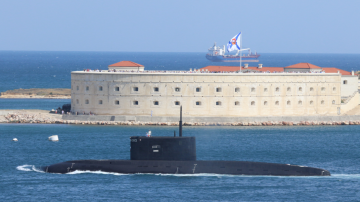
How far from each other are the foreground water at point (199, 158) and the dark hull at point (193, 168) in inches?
14.2

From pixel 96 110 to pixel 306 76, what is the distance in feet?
73.6

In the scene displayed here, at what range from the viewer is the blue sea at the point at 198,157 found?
33.2m

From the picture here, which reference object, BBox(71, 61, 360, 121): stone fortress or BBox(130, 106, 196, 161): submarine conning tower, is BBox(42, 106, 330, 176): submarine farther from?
BBox(71, 61, 360, 121): stone fortress

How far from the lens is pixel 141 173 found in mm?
36469

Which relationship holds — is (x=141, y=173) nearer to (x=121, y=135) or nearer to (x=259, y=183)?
(x=259, y=183)

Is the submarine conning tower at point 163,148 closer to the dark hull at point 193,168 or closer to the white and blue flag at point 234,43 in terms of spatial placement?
Answer: the dark hull at point 193,168

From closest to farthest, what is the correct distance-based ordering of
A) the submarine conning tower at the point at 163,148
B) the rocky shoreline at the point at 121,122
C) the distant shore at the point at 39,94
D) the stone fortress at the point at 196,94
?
the submarine conning tower at the point at 163,148 < the rocky shoreline at the point at 121,122 < the stone fortress at the point at 196,94 < the distant shore at the point at 39,94

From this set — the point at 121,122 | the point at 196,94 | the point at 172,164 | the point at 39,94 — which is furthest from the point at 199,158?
the point at 39,94

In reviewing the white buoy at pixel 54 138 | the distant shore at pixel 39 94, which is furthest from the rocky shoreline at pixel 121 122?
the distant shore at pixel 39 94

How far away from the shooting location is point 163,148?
35688 millimetres

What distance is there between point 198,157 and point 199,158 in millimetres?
442

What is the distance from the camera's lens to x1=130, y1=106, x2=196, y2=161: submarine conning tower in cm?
3550

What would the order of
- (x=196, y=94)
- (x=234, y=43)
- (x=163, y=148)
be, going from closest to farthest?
(x=163, y=148), (x=196, y=94), (x=234, y=43)

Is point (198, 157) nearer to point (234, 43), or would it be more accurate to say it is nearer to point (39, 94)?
point (234, 43)
